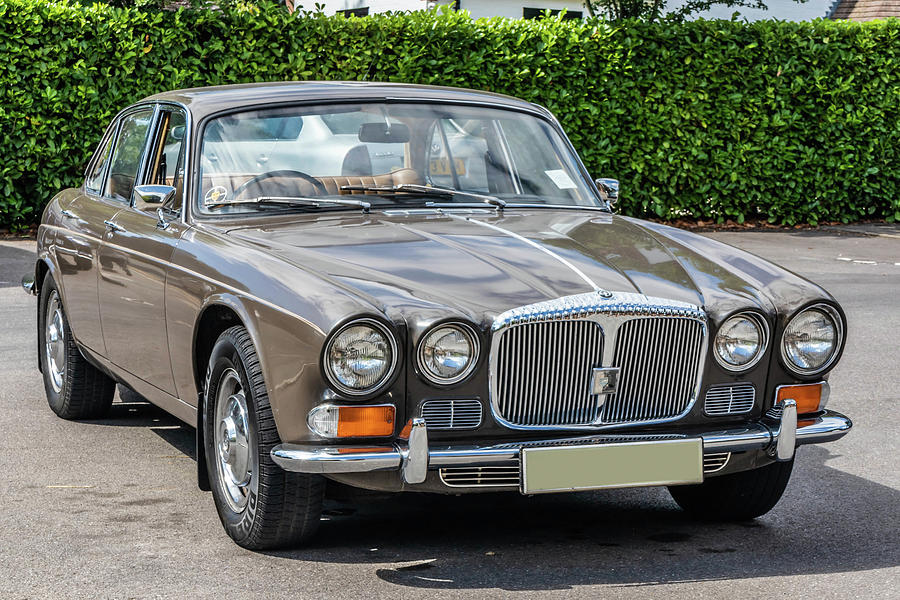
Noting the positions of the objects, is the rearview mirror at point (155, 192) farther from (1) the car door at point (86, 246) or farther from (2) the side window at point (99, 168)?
(2) the side window at point (99, 168)

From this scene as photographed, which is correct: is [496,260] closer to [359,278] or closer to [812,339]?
[359,278]

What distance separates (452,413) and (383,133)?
186cm

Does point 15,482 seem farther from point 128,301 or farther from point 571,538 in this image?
point 571,538

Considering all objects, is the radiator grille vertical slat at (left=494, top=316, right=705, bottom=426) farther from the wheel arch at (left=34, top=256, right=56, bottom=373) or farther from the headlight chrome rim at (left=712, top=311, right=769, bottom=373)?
the wheel arch at (left=34, top=256, right=56, bottom=373)

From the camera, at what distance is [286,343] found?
13.9 feet

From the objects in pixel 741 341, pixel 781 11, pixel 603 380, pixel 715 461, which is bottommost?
pixel 715 461

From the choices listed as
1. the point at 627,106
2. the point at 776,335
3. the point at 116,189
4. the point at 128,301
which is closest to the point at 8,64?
the point at 627,106

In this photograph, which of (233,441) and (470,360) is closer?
(470,360)

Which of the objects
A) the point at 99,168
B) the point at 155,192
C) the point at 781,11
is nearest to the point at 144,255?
the point at 155,192

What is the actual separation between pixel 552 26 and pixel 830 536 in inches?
479

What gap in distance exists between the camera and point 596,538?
4.89 m

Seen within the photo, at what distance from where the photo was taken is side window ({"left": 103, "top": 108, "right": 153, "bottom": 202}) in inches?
253

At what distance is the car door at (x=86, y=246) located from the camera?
6.32m

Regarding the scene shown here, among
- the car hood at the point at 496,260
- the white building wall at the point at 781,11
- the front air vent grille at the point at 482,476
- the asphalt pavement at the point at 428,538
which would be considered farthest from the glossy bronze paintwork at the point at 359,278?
the white building wall at the point at 781,11
